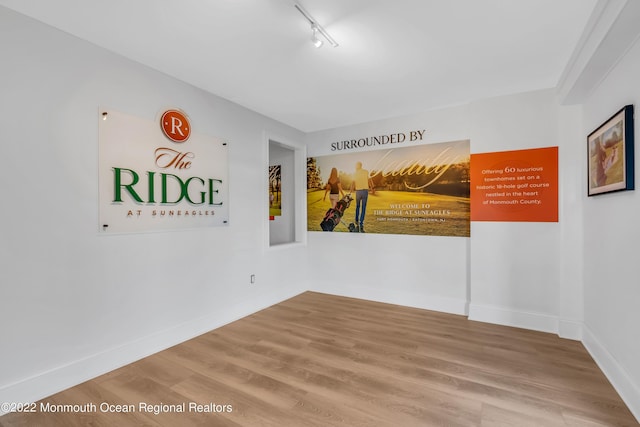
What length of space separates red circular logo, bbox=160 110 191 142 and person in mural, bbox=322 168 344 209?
2.41 metres

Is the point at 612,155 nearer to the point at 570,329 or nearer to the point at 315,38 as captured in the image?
the point at 570,329

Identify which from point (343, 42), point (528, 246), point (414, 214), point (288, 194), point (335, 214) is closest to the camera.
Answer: point (343, 42)

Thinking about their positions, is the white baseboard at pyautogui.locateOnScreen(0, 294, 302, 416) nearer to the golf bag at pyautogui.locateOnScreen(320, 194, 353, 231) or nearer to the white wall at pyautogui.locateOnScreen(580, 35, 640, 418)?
the golf bag at pyautogui.locateOnScreen(320, 194, 353, 231)

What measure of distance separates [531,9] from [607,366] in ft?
9.41

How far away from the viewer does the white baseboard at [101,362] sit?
2062 millimetres

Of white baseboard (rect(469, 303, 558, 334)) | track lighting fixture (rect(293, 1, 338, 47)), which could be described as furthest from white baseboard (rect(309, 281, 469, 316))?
track lighting fixture (rect(293, 1, 338, 47))

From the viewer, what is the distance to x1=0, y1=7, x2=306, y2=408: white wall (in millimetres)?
2043

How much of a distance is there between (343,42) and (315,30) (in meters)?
0.31

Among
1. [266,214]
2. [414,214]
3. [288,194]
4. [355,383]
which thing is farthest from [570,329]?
[288,194]

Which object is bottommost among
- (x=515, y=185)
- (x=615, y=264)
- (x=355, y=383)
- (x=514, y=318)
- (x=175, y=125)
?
(x=355, y=383)

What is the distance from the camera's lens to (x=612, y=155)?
2271 millimetres

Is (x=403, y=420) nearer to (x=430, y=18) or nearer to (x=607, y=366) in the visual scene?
(x=607, y=366)

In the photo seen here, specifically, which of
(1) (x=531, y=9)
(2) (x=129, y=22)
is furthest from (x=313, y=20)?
(1) (x=531, y=9)

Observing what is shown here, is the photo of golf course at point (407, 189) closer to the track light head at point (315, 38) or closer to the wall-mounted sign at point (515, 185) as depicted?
the wall-mounted sign at point (515, 185)
